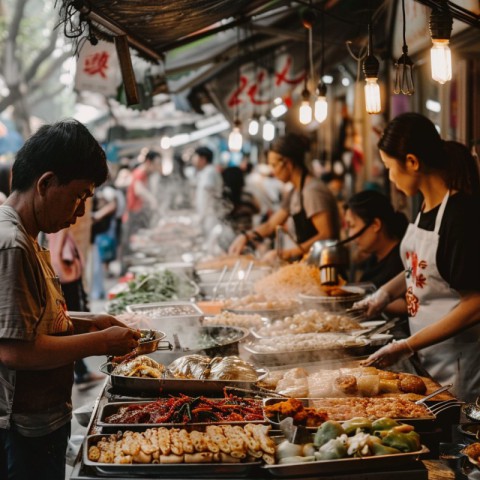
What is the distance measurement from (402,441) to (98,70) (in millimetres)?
5879

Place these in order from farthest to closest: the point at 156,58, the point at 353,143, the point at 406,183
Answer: the point at 353,143, the point at 156,58, the point at 406,183

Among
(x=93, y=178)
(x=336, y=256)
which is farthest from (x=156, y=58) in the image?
(x=93, y=178)

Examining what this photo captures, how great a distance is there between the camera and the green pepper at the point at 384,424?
2.82 metres

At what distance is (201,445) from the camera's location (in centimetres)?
269

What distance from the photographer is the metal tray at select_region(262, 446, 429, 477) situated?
2561 mm

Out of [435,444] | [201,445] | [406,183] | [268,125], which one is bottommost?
[435,444]

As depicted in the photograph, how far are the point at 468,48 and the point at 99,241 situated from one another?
40.9ft

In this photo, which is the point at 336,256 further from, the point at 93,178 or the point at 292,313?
the point at 93,178

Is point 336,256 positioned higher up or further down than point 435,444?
higher up

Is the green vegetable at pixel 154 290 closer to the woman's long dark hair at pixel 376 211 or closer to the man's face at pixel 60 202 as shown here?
the woman's long dark hair at pixel 376 211

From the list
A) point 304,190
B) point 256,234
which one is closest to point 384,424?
point 304,190

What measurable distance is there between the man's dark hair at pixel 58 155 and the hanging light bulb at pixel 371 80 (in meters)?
1.99

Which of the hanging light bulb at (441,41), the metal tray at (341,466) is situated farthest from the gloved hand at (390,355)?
the hanging light bulb at (441,41)

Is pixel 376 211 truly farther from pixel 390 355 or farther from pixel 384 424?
pixel 384 424
